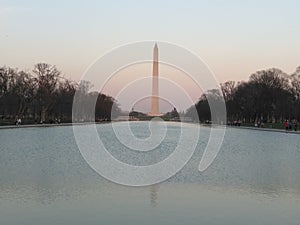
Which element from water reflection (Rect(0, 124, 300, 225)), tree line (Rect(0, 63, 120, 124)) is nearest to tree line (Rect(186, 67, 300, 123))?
tree line (Rect(0, 63, 120, 124))

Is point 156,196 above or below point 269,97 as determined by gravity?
below

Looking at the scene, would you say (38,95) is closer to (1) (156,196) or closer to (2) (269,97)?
(2) (269,97)

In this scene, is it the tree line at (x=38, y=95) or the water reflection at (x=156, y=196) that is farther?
the tree line at (x=38, y=95)

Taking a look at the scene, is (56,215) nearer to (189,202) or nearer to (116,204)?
(116,204)

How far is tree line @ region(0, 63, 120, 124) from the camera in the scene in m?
69.2

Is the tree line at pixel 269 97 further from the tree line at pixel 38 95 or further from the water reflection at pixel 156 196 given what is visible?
the water reflection at pixel 156 196

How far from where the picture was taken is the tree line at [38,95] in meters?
69.2

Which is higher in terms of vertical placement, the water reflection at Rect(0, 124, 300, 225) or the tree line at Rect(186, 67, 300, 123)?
the tree line at Rect(186, 67, 300, 123)

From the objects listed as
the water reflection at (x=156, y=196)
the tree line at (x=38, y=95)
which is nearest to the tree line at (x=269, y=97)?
the tree line at (x=38, y=95)

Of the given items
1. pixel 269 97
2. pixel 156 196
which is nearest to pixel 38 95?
pixel 269 97

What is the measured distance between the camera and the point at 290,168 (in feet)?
56.2

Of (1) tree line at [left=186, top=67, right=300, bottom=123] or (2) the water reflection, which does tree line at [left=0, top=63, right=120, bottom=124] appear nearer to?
(1) tree line at [left=186, top=67, right=300, bottom=123]

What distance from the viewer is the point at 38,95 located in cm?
7669

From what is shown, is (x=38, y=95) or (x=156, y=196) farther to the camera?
(x=38, y=95)
